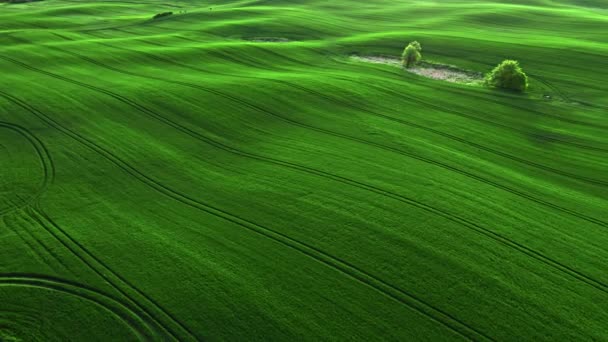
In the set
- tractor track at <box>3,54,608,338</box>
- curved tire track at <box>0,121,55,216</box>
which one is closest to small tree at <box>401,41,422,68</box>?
tractor track at <box>3,54,608,338</box>

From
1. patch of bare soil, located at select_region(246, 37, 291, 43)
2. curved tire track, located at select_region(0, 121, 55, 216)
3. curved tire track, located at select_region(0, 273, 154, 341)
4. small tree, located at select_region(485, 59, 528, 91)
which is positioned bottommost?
curved tire track, located at select_region(0, 273, 154, 341)

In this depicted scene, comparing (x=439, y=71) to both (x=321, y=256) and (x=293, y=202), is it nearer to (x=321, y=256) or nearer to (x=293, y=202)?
(x=293, y=202)

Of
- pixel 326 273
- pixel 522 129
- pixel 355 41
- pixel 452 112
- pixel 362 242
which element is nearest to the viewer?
pixel 326 273

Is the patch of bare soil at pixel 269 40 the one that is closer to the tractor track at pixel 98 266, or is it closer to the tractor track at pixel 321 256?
the tractor track at pixel 321 256

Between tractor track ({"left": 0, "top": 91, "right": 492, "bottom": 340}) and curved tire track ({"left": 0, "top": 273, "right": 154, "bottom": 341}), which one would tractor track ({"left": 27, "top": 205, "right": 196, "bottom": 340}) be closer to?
curved tire track ({"left": 0, "top": 273, "right": 154, "bottom": 341})

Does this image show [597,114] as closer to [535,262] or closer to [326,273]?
[535,262]

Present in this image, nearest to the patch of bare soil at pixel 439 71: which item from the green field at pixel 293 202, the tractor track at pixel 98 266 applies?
the green field at pixel 293 202

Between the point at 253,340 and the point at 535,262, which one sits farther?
the point at 535,262

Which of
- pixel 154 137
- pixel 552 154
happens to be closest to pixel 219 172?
pixel 154 137
